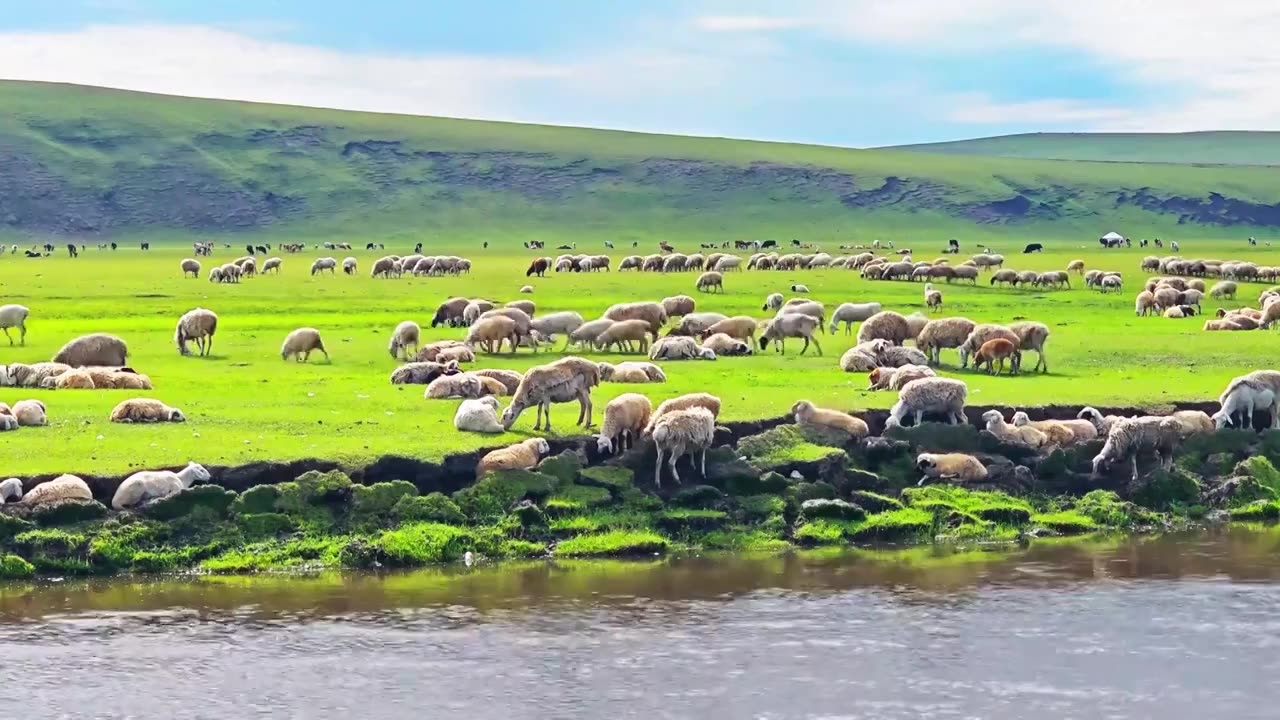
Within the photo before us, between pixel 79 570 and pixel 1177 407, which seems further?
pixel 1177 407

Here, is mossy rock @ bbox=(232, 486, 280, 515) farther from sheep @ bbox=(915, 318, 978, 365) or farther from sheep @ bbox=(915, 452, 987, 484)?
sheep @ bbox=(915, 318, 978, 365)

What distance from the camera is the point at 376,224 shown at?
12206 centimetres

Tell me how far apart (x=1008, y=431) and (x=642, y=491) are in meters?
5.17

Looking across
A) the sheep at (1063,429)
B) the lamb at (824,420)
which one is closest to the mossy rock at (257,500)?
the lamb at (824,420)

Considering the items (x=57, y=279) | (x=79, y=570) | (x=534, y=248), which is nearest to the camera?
(x=79, y=570)

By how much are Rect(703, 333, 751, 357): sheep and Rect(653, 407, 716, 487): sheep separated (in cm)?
1111

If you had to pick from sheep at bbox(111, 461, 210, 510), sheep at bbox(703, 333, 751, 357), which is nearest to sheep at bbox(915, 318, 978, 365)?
sheep at bbox(703, 333, 751, 357)

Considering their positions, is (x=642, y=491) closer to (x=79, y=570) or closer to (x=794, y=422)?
(x=794, y=422)

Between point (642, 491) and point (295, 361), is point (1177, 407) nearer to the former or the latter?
point (642, 491)

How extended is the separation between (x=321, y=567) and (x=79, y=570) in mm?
2490

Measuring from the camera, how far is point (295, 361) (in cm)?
2933

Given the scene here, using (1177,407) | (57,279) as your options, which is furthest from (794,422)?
(57,279)

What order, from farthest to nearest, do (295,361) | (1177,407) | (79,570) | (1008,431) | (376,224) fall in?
1. (376,224)
2. (295,361)
3. (1177,407)
4. (1008,431)
5. (79,570)

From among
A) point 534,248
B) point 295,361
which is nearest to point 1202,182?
point 534,248
